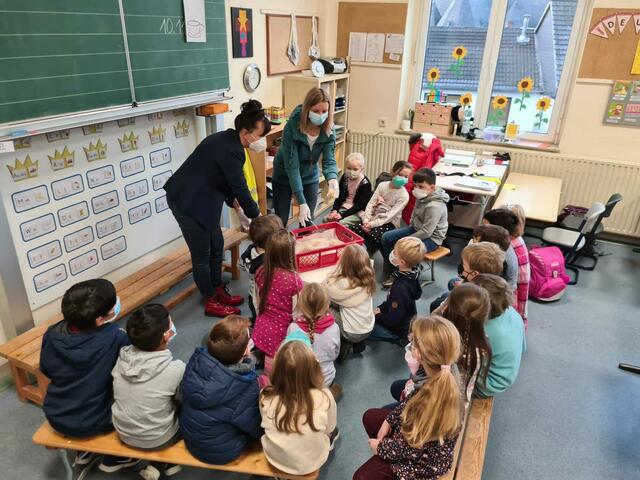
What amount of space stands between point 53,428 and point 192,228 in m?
1.40

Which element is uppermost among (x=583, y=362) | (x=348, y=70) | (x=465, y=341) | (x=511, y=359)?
(x=348, y=70)

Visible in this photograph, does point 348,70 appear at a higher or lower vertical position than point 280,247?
higher

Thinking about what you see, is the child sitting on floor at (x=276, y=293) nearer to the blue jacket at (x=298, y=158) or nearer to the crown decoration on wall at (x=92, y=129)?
the blue jacket at (x=298, y=158)

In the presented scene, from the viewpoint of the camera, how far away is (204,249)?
10.1 ft

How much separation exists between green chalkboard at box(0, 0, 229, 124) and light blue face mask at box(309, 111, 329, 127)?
1.01 meters

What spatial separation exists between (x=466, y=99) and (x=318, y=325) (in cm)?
415

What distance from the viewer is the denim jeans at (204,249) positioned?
2.99m

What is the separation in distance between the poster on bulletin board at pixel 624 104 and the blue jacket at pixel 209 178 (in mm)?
3814

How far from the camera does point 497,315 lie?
2.14 m

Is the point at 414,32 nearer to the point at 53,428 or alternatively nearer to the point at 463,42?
the point at 463,42

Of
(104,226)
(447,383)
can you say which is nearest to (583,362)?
(447,383)

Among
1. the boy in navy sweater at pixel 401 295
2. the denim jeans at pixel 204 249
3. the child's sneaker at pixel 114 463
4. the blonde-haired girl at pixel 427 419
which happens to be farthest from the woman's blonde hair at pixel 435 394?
the denim jeans at pixel 204 249

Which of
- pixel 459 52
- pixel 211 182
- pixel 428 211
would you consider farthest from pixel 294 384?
pixel 459 52

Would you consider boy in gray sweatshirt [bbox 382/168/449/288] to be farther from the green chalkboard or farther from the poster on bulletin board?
the poster on bulletin board
